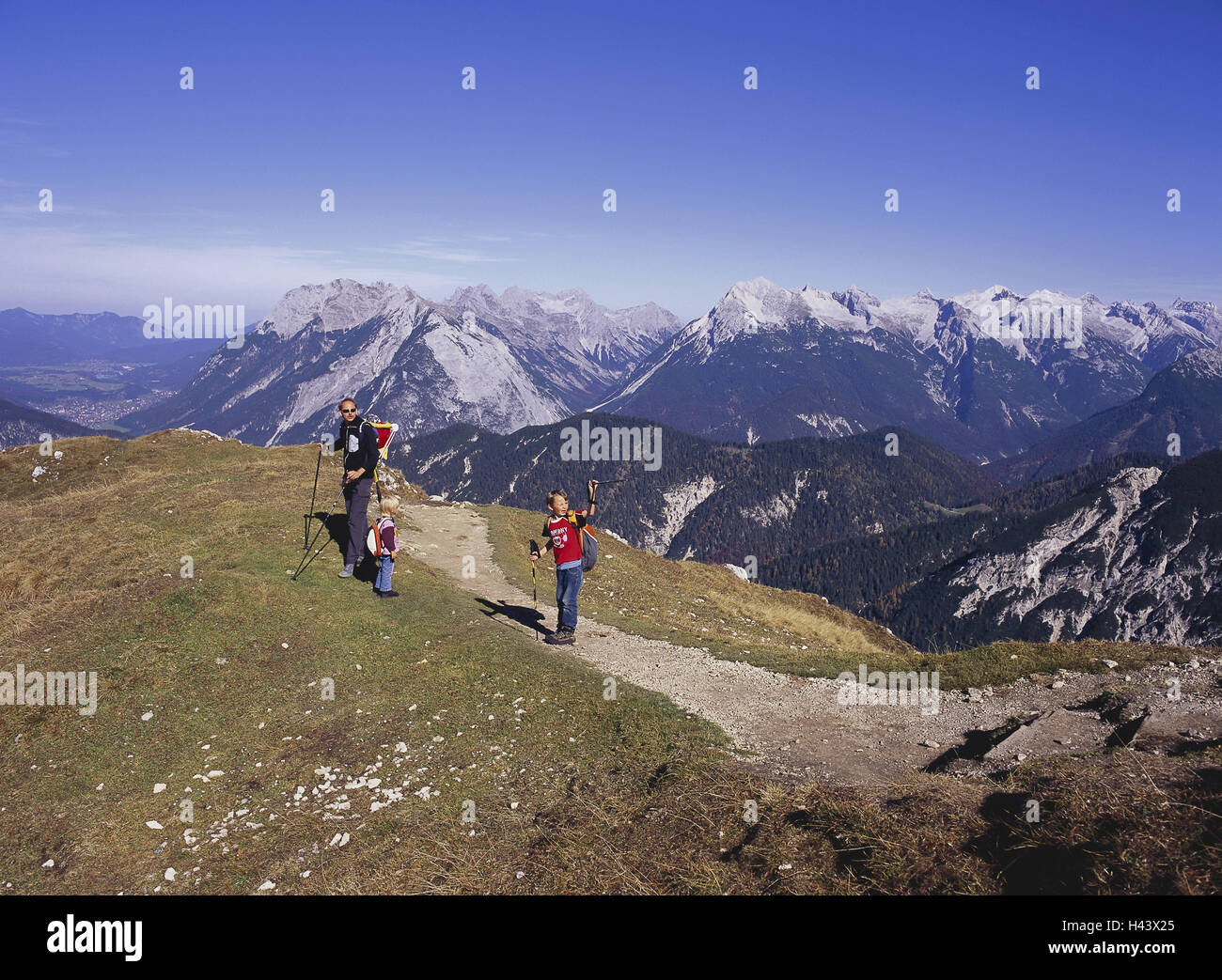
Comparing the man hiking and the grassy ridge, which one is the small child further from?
the grassy ridge

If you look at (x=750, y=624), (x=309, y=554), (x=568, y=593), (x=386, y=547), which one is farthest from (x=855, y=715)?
(x=309, y=554)

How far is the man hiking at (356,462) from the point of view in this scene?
74.7 ft

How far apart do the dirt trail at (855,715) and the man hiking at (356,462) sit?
7721 millimetres

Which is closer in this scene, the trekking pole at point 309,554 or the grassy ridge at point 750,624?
the grassy ridge at point 750,624

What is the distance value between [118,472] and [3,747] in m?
34.1

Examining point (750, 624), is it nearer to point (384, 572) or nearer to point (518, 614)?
point (518, 614)

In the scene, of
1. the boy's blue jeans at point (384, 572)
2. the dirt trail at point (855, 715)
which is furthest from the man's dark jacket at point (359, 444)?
the dirt trail at point (855, 715)

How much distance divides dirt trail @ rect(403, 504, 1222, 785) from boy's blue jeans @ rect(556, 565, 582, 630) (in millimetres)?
927

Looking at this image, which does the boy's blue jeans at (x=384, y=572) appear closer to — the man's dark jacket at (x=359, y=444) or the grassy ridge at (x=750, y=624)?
the man's dark jacket at (x=359, y=444)

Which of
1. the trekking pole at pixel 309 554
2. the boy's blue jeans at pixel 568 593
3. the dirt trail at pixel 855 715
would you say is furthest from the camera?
the trekking pole at pixel 309 554

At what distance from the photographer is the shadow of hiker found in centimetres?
2364

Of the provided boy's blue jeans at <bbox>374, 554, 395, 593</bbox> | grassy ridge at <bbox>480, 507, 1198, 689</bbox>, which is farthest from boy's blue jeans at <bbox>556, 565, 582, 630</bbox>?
boy's blue jeans at <bbox>374, 554, 395, 593</bbox>
